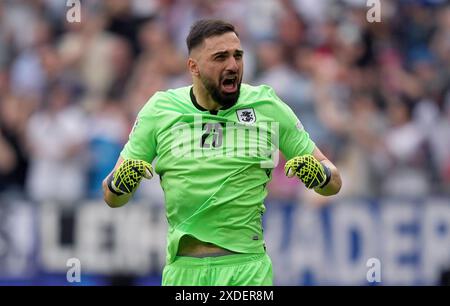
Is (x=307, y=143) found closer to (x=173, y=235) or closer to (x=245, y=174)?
(x=245, y=174)

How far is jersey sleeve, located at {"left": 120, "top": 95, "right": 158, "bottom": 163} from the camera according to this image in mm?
7383

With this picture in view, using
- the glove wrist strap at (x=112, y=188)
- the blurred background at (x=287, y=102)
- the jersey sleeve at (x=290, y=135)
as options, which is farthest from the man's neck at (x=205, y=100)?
the blurred background at (x=287, y=102)

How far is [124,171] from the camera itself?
23.3ft

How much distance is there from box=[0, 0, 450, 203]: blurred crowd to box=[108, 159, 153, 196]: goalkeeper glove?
5305 millimetres

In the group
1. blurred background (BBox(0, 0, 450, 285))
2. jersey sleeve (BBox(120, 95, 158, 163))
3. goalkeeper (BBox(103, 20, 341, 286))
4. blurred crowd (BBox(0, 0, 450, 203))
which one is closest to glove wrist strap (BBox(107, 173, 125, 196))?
goalkeeper (BBox(103, 20, 341, 286))

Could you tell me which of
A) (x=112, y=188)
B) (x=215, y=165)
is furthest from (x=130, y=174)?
(x=215, y=165)

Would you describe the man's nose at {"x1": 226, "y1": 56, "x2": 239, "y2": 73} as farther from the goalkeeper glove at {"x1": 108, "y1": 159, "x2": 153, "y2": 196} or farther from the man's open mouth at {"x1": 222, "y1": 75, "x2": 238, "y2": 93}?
the goalkeeper glove at {"x1": 108, "y1": 159, "x2": 153, "y2": 196}

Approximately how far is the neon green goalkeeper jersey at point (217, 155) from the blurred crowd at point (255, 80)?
16.2ft

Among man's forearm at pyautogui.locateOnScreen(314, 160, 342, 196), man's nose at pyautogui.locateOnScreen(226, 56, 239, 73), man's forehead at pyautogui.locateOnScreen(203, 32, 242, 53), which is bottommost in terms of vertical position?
man's forearm at pyautogui.locateOnScreen(314, 160, 342, 196)

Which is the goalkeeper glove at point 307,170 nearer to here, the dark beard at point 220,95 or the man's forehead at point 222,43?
the dark beard at point 220,95

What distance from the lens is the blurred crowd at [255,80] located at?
12.6 m

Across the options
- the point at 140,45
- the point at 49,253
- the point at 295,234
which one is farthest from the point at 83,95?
the point at 295,234

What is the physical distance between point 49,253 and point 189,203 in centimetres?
550

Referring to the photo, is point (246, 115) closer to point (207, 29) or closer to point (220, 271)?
point (207, 29)
